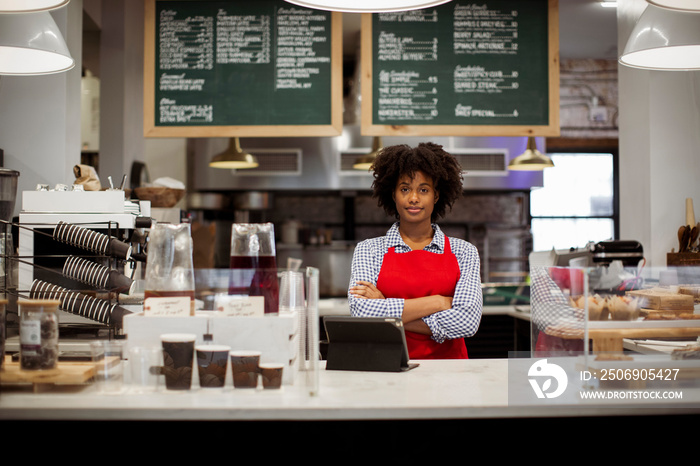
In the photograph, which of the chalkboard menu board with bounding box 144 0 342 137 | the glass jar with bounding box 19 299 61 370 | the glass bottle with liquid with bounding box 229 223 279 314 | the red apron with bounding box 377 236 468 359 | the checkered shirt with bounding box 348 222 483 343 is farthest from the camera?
the chalkboard menu board with bounding box 144 0 342 137

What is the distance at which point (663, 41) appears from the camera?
2176 mm

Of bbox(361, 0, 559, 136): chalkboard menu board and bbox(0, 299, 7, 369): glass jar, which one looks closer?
bbox(0, 299, 7, 369): glass jar

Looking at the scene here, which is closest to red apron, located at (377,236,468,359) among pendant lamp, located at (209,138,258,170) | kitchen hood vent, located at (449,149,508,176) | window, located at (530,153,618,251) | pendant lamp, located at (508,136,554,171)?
pendant lamp, located at (508,136,554,171)

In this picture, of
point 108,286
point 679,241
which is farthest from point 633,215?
point 108,286

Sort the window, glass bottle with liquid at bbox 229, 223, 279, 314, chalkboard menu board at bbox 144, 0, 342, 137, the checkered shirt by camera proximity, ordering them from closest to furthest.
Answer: glass bottle with liquid at bbox 229, 223, 279, 314
the checkered shirt
chalkboard menu board at bbox 144, 0, 342, 137
the window

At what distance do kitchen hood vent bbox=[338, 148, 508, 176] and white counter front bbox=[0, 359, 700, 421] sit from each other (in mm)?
4965

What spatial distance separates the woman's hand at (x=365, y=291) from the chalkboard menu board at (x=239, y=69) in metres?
1.46

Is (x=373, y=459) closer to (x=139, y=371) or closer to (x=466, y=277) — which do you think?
(x=139, y=371)

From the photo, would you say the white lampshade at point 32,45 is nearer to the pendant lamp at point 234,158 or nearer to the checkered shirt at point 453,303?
the checkered shirt at point 453,303

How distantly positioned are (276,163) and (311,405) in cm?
525

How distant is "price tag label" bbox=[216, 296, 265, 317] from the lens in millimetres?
1425

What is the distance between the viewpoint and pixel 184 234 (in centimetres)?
152

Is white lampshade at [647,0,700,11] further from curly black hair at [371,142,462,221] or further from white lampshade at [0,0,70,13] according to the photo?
white lampshade at [0,0,70,13]

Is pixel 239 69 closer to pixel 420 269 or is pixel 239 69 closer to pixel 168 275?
pixel 420 269
